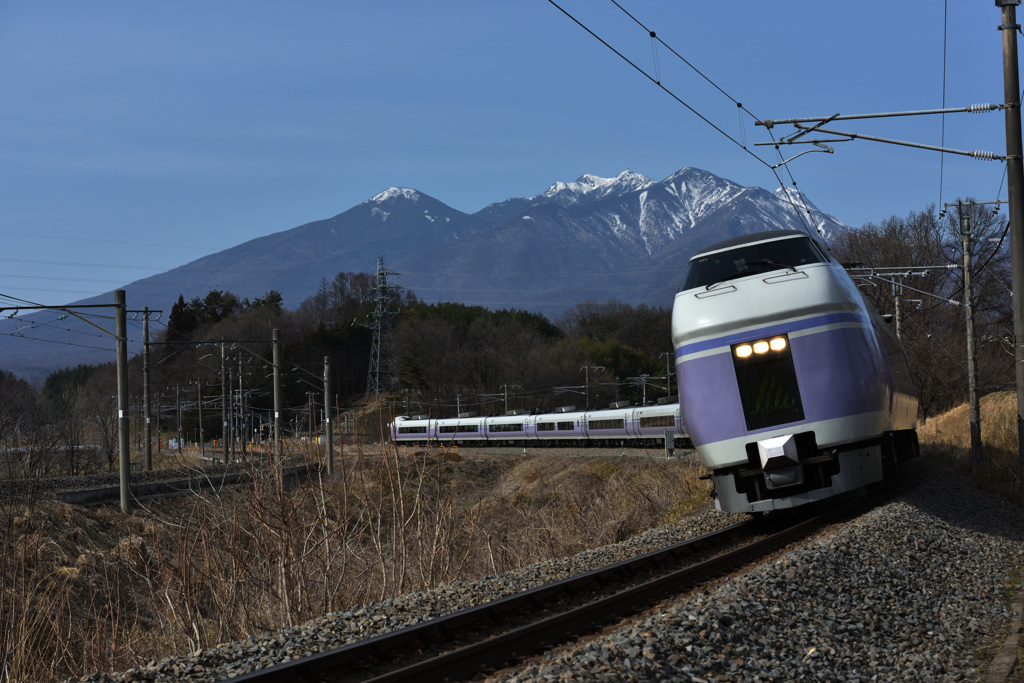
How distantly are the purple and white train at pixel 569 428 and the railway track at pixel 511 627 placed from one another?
2401cm

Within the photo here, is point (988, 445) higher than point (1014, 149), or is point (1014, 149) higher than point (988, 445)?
point (1014, 149)

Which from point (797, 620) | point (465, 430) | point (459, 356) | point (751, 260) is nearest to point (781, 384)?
point (751, 260)

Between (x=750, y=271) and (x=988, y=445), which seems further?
(x=988, y=445)

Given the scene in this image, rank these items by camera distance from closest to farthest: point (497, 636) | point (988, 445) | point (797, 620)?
1. point (497, 636)
2. point (797, 620)
3. point (988, 445)

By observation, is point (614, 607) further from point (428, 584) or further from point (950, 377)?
point (950, 377)

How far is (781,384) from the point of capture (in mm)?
11344

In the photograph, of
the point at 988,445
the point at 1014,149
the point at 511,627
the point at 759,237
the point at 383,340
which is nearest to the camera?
the point at 511,627

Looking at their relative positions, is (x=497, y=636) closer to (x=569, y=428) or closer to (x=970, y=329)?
(x=970, y=329)

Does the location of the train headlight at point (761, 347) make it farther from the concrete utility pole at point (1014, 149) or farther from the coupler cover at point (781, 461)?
the concrete utility pole at point (1014, 149)

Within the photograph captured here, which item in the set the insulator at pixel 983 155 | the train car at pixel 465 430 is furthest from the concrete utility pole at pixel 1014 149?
A: the train car at pixel 465 430

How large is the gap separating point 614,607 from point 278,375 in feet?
77.6

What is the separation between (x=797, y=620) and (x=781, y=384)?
4538 mm

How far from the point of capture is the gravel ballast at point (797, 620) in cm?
611

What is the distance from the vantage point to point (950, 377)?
44906 mm
